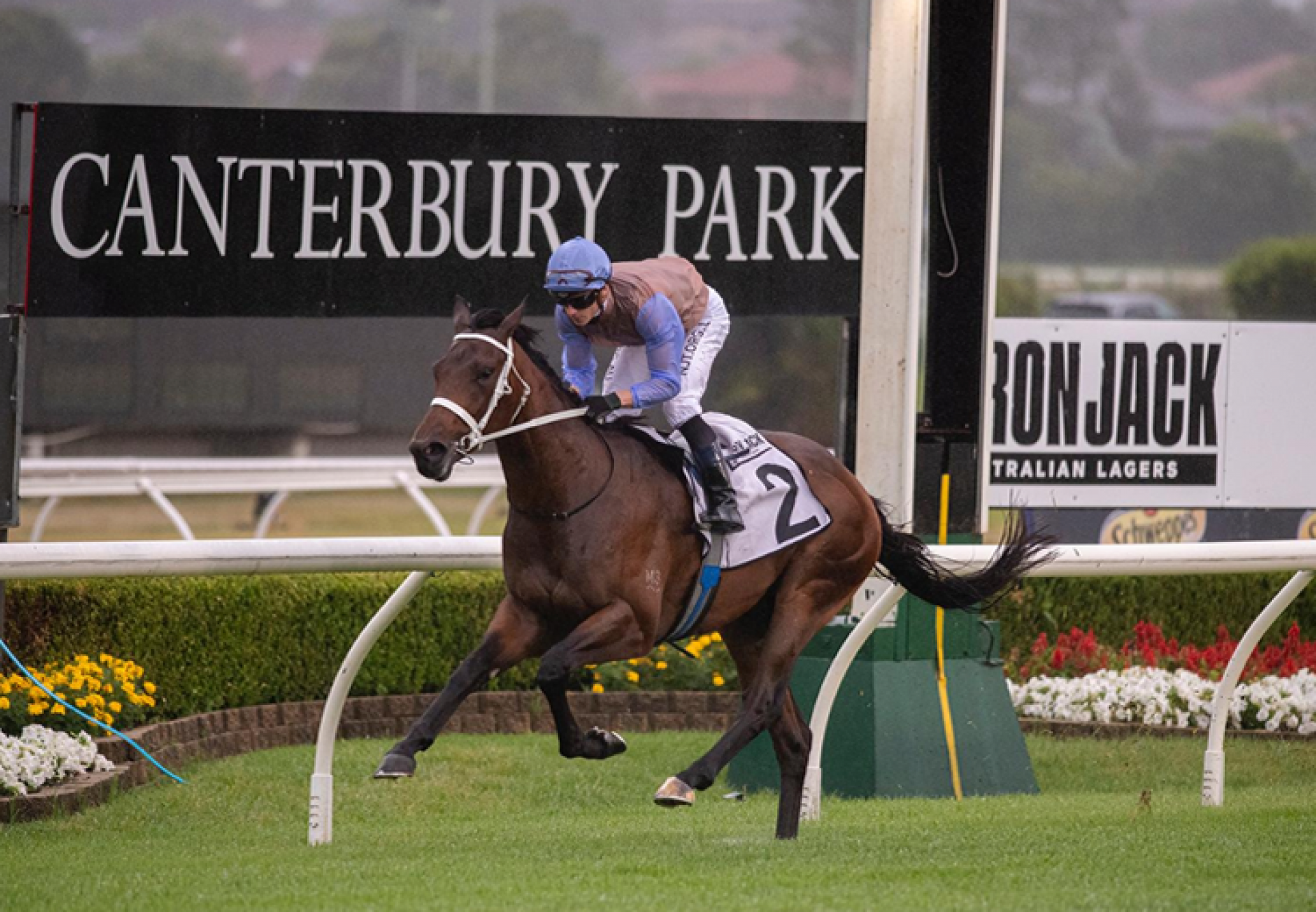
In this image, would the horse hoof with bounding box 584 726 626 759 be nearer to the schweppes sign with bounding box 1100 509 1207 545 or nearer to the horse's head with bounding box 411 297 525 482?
the horse's head with bounding box 411 297 525 482

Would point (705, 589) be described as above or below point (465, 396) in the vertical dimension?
below

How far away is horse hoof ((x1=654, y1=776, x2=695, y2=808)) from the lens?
4.95 m

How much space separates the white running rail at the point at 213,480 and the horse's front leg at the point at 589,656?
Result: 20.3 feet

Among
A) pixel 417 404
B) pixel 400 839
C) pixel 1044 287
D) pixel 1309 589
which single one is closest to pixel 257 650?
pixel 400 839

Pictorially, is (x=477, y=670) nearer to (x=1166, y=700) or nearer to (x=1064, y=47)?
(x=1166, y=700)

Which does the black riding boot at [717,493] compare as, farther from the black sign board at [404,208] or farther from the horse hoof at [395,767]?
the black sign board at [404,208]

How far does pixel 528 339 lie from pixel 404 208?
2775 millimetres

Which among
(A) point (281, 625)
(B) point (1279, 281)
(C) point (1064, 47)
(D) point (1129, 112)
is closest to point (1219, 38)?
(D) point (1129, 112)

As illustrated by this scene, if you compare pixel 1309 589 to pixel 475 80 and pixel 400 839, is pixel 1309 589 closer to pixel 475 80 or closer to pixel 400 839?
pixel 400 839

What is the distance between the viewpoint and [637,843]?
5.22 metres

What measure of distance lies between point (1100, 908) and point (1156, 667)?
497 cm

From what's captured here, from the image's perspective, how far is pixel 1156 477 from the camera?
8844 mm

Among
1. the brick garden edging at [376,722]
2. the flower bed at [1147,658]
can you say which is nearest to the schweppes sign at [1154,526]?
the flower bed at [1147,658]

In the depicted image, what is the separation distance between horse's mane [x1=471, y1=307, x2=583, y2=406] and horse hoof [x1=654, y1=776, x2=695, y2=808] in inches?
40.2
